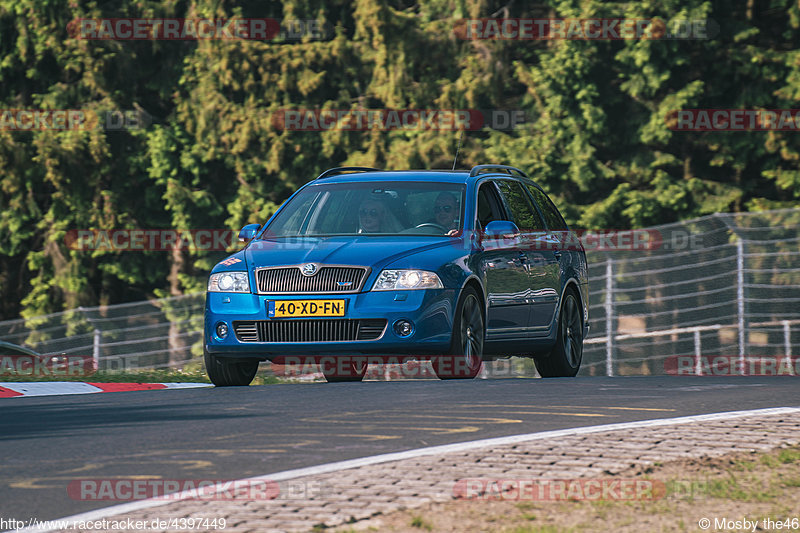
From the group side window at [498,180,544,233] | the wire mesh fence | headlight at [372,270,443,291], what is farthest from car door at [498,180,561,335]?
the wire mesh fence

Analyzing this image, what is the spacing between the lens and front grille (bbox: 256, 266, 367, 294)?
11148 mm

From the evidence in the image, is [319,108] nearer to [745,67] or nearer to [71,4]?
[71,4]

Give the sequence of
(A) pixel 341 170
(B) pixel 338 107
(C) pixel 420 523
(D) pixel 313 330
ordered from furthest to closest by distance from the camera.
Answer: (B) pixel 338 107, (A) pixel 341 170, (D) pixel 313 330, (C) pixel 420 523

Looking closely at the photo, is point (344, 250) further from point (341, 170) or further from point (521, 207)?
point (521, 207)

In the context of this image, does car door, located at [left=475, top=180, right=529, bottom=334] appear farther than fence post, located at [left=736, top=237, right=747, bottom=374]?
No

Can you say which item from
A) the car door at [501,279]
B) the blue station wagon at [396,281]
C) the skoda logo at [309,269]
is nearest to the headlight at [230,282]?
the blue station wagon at [396,281]

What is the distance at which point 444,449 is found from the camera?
7.44m

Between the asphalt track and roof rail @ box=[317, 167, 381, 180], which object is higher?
roof rail @ box=[317, 167, 381, 180]

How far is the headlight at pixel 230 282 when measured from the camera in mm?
11430

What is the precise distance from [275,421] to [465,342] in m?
3.07

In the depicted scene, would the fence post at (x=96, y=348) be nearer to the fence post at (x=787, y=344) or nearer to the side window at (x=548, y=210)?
the side window at (x=548, y=210)

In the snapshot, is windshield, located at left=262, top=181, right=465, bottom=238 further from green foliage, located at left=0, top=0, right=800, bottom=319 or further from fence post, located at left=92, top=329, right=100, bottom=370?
green foliage, located at left=0, top=0, right=800, bottom=319

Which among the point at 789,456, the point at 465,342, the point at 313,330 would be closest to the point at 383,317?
the point at 313,330

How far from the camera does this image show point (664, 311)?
23.0 meters
